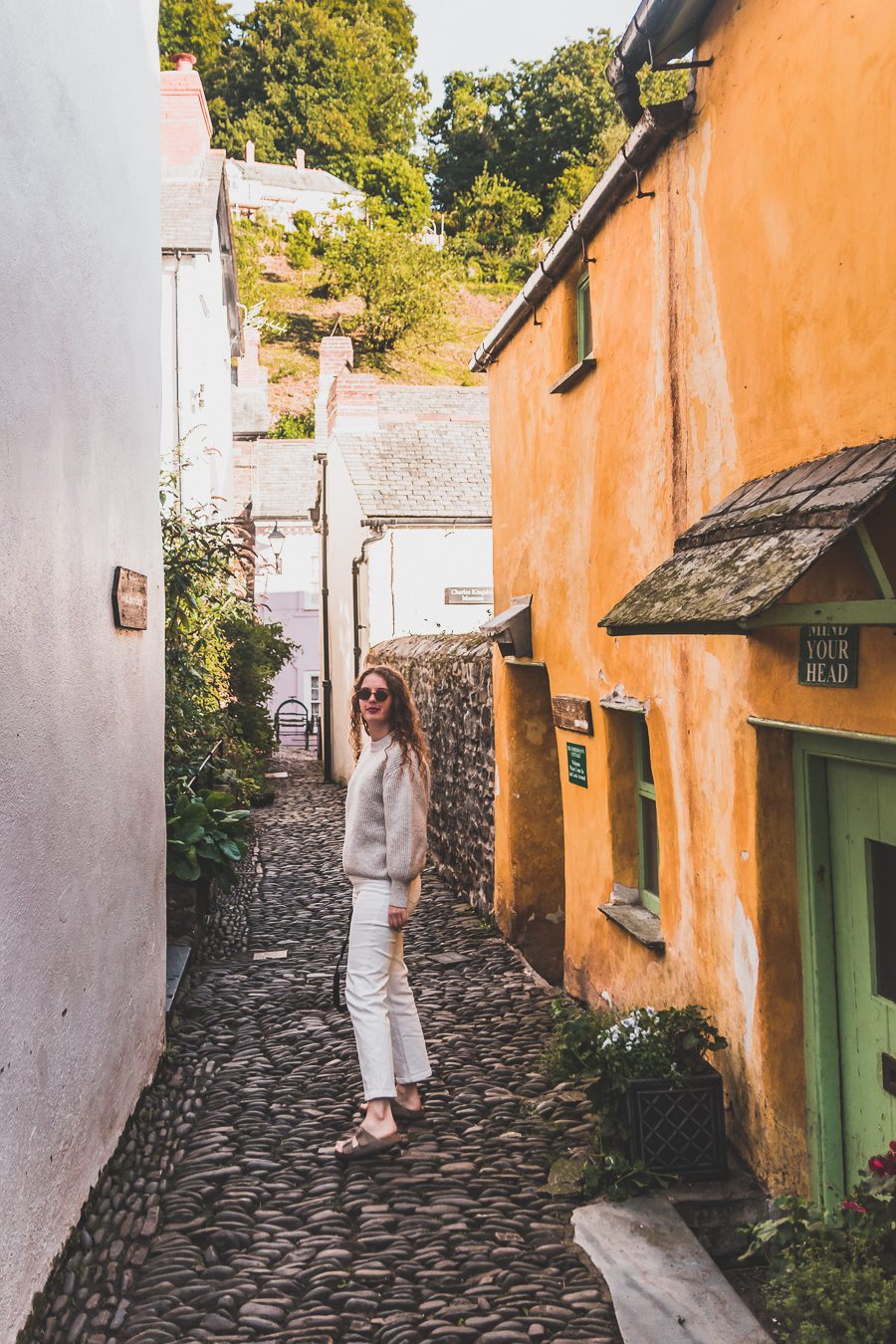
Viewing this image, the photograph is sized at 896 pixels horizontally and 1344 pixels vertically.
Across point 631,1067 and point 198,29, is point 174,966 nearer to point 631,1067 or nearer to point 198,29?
point 631,1067

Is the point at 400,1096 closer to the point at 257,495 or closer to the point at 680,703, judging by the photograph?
the point at 680,703

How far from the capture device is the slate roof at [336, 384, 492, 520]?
57.3 ft

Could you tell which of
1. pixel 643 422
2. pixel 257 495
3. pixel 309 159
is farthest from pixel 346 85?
pixel 643 422

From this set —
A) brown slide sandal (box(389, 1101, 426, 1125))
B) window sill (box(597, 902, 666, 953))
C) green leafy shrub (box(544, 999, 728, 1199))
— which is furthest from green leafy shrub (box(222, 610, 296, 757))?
green leafy shrub (box(544, 999, 728, 1199))

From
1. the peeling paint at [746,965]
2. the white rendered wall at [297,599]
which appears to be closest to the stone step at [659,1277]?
the peeling paint at [746,965]

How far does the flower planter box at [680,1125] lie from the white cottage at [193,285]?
30.6 feet

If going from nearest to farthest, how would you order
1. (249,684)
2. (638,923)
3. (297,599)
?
(638,923) < (249,684) < (297,599)

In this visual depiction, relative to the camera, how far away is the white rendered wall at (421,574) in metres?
17.3

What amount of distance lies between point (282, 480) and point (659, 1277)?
31475 mm

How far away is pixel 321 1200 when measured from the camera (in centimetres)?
459

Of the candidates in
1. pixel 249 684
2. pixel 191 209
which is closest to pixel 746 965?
pixel 249 684

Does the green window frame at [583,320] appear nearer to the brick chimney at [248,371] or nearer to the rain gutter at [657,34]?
the rain gutter at [657,34]

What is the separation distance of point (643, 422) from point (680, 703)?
1.48 metres

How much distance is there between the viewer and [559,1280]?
3914 millimetres
